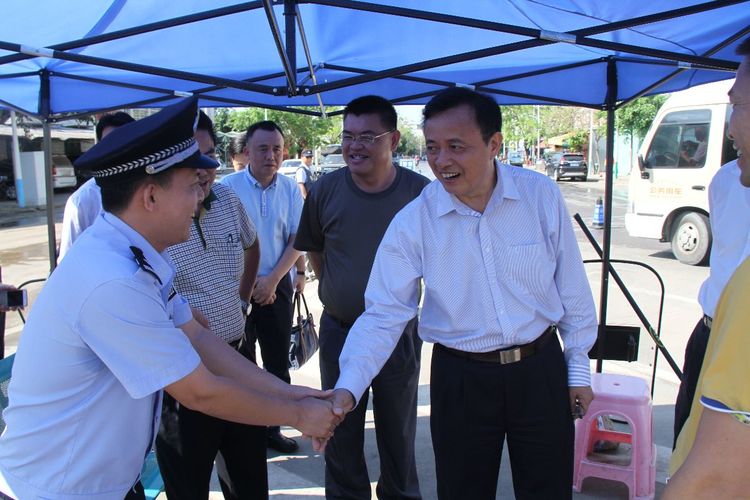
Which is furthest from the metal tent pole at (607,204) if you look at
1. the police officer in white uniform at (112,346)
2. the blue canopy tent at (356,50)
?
the police officer in white uniform at (112,346)

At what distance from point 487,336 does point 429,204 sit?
21.1 inches

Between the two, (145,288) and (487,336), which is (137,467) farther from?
(487,336)

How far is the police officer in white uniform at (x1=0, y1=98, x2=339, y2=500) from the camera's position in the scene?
4.76 ft

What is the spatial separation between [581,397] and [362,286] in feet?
3.87

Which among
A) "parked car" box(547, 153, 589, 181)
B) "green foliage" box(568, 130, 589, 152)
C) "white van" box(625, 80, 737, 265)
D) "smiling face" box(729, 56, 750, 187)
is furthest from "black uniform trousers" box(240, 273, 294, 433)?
"green foliage" box(568, 130, 589, 152)

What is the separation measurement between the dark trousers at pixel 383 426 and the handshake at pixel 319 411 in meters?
0.73

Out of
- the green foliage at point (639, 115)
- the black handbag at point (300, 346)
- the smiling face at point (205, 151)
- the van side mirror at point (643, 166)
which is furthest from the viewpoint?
the green foliage at point (639, 115)

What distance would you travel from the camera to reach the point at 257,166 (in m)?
4.25

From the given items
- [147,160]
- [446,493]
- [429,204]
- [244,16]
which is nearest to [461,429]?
[446,493]

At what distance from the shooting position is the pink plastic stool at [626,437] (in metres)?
3.19

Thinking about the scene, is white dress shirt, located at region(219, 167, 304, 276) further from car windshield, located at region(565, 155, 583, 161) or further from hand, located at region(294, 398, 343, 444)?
car windshield, located at region(565, 155, 583, 161)

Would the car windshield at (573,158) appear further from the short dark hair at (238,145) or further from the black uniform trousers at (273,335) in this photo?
the black uniform trousers at (273,335)

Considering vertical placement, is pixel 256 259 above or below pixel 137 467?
above

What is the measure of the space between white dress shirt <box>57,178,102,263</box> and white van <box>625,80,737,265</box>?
9363 mm
